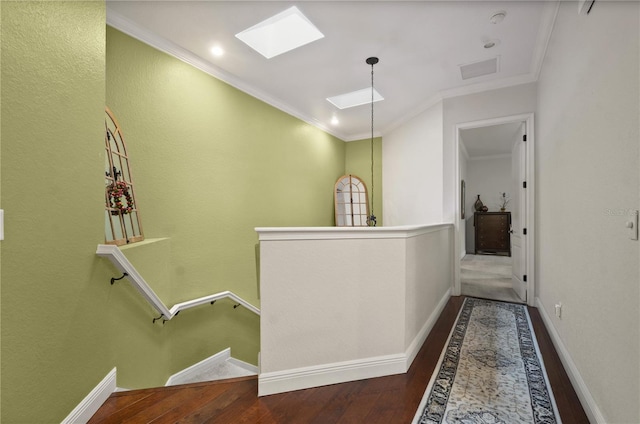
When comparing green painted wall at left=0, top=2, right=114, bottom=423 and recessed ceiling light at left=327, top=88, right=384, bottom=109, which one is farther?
recessed ceiling light at left=327, top=88, right=384, bottom=109

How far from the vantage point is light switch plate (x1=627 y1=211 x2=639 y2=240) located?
1109mm

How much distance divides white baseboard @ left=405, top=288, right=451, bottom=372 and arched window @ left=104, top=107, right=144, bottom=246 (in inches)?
92.8

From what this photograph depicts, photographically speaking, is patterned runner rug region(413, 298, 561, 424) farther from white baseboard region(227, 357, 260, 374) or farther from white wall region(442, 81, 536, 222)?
white baseboard region(227, 357, 260, 374)

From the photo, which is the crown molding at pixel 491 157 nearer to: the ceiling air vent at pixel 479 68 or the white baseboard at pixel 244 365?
the ceiling air vent at pixel 479 68

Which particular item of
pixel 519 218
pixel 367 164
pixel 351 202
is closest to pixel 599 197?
pixel 519 218

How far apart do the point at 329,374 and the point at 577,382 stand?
153 cm

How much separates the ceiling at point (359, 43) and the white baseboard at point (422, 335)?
271 centimetres

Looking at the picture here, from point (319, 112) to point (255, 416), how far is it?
419 centimetres

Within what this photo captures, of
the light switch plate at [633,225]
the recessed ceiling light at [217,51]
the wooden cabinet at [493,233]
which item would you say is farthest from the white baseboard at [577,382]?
the wooden cabinet at [493,233]

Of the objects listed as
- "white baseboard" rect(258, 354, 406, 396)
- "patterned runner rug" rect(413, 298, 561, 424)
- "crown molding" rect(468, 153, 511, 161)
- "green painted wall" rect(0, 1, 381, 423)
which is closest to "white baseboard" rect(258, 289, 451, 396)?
"white baseboard" rect(258, 354, 406, 396)

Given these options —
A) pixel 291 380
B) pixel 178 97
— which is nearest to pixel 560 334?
pixel 291 380

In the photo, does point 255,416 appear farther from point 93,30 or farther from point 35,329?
point 93,30

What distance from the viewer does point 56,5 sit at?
4.65 ft

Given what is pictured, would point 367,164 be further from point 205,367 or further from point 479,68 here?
point 205,367
